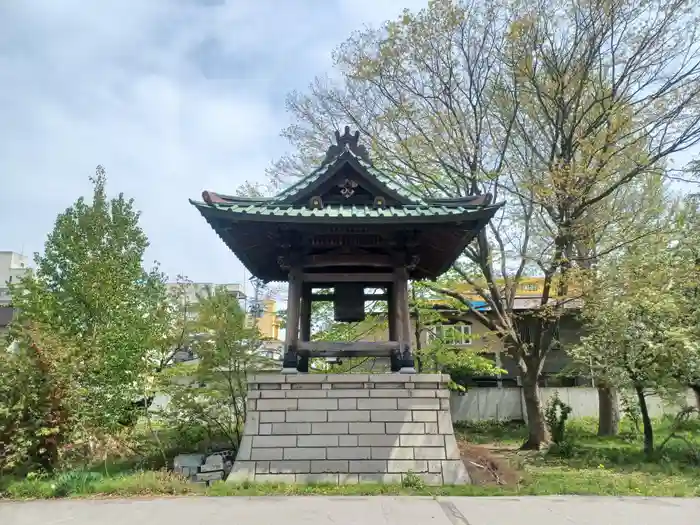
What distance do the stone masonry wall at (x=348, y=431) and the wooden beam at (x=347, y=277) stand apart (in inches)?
60.0

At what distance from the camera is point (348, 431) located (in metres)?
7.66

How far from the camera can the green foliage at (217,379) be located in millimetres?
9656

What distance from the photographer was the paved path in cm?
552

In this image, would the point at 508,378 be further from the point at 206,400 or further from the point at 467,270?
the point at 206,400

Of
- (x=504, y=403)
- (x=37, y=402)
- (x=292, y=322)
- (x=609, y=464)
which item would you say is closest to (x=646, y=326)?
(x=609, y=464)

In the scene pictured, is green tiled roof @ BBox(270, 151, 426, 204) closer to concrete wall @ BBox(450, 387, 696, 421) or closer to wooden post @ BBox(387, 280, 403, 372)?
wooden post @ BBox(387, 280, 403, 372)

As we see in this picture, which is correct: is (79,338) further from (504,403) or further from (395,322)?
(504,403)

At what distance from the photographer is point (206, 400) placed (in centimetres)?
983

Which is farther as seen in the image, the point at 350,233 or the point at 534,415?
the point at 534,415

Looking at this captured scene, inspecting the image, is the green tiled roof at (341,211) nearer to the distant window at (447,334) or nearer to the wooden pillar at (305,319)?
the wooden pillar at (305,319)

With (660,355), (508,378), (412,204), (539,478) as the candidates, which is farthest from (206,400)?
(508,378)

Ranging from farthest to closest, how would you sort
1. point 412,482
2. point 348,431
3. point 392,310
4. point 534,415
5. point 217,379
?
1. point 534,415
2. point 217,379
3. point 392,310
4. point 348,431
5. point 412,482

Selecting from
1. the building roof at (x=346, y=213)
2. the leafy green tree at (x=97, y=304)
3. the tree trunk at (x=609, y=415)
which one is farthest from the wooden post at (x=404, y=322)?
the tree trunk at (x=609, y=415)

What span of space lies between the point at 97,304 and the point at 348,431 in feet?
16.1
